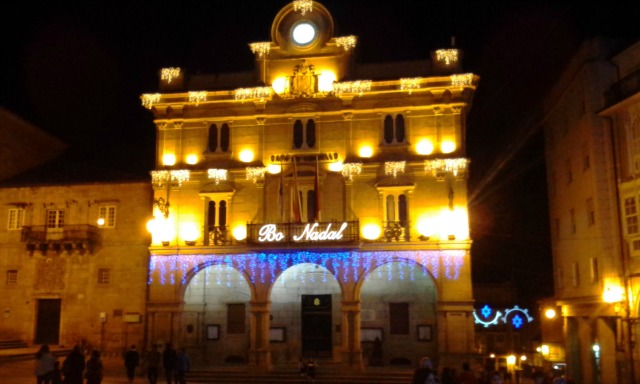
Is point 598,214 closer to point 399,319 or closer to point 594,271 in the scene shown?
point 594,271

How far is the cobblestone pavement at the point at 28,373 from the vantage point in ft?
93.0

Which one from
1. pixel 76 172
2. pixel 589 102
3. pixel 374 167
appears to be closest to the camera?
pixel 589 102

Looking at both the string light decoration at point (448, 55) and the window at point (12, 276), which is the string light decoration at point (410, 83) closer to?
the string light decoration at point (448, 55)

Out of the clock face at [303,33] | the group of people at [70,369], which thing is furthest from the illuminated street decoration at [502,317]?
the group of people at [70,369]

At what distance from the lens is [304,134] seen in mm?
34844

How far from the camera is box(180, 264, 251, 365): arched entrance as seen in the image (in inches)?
1400

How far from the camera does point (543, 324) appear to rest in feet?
138

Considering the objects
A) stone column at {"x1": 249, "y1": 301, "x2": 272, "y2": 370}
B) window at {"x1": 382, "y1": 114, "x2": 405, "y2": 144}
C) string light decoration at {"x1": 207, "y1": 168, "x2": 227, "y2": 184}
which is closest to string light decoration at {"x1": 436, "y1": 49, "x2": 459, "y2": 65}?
window at {"x1": 382, "y1": 114, "x2": 405, "y2": 144}

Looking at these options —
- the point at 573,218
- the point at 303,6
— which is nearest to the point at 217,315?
the point at 303,6

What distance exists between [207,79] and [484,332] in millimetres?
22476

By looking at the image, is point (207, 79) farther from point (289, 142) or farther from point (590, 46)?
point (590, 46)

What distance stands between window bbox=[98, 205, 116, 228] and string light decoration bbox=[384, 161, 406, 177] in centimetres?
1566

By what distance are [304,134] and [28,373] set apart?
17.3 metres

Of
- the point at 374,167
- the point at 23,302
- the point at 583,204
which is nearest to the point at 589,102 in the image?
the point at 583,204
